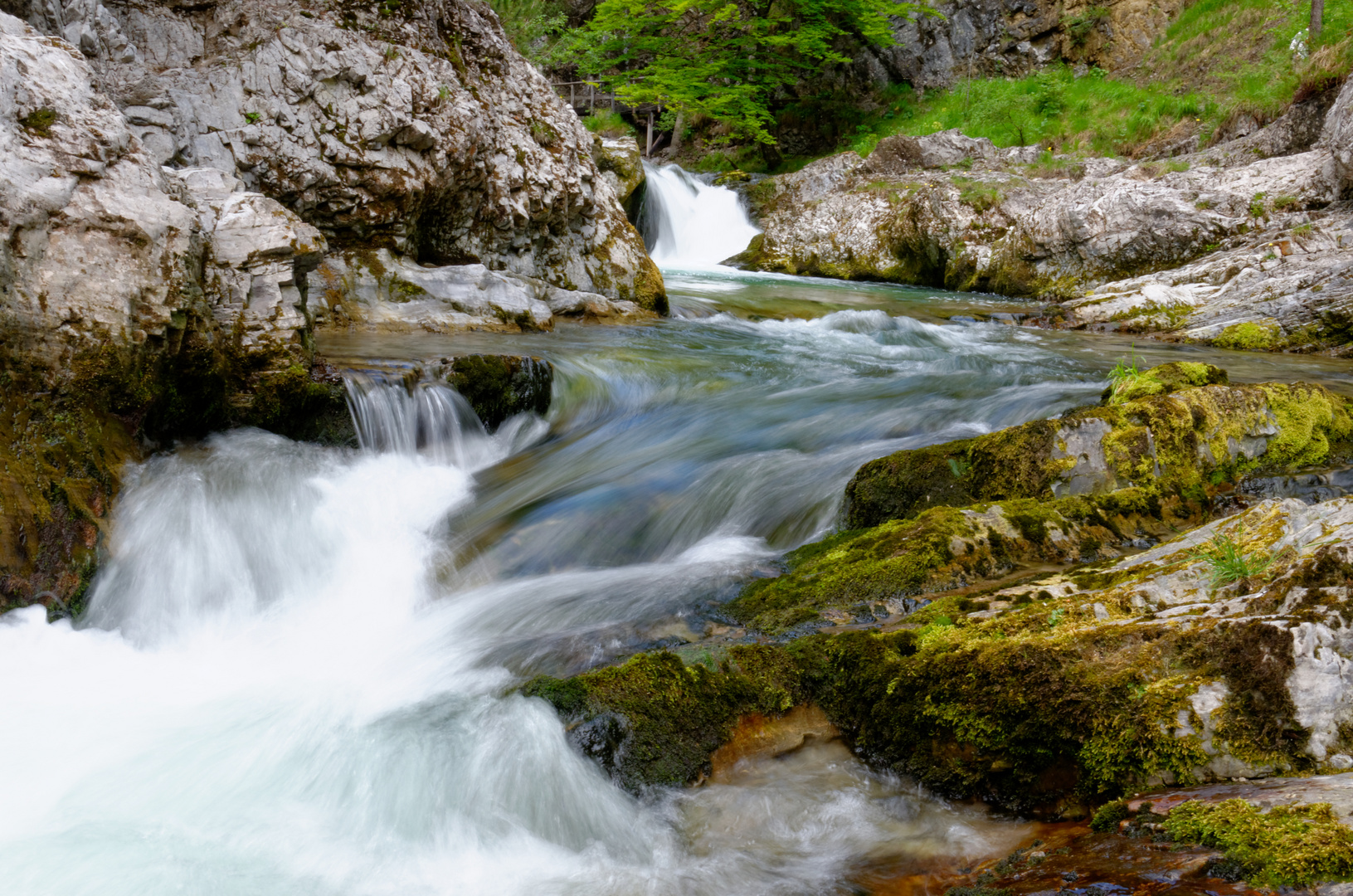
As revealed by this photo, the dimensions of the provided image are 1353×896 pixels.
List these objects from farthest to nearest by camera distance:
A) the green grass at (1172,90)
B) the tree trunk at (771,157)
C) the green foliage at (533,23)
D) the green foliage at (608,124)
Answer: the green foliage at (608,124), the tree trunk at (771,157), the green foliage at (533,23), the green grass at (1172,90)

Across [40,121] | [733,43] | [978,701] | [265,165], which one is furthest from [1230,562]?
[733,43]

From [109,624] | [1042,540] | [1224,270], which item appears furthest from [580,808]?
[1224,270]

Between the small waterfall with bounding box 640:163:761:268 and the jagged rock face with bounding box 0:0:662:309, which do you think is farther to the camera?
the small waterfall with bounding box 640:163:761:268

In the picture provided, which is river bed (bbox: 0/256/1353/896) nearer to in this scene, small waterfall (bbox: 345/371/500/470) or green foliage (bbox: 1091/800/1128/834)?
small waterfall (bbox: 345/371/500/470)

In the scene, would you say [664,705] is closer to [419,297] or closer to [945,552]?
[945,552]

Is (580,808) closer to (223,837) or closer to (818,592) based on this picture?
(223,837)

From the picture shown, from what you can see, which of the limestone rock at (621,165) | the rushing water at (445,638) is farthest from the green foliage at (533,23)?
the rushing water at (445,638)

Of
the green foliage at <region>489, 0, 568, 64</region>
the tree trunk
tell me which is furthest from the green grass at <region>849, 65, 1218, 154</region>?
the green foliage at <region>489, 0, 568, 64</region>

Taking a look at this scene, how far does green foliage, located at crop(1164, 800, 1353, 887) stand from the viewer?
1549mm

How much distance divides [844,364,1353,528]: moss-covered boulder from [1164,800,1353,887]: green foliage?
2.49 m

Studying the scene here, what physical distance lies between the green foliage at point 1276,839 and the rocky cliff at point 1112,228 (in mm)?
9437

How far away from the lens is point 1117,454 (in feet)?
14.3

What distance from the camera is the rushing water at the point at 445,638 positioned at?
2.49 meters

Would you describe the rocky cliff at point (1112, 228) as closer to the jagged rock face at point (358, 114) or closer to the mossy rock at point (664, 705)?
the jagged rock face at point (358, 114)
